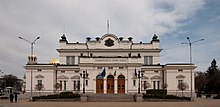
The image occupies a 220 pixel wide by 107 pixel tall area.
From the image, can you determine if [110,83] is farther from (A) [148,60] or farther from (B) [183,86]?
(B) [183,86]

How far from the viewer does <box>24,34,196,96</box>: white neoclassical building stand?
69188 mm

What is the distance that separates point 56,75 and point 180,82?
27.0 meters

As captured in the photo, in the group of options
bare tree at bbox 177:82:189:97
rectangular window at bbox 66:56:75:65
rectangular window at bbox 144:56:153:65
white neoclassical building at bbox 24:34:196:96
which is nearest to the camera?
white neoclassical building at bbox 24:34:196:96

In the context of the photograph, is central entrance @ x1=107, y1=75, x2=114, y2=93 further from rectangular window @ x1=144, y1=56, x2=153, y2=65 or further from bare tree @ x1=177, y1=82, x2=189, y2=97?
bare tree @ x1=177, y1=82, x2=189, y2=97

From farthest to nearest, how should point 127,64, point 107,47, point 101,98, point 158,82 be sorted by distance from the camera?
1. point 107,47
2. point 158,82
3. point 127,64
4. point 101,98

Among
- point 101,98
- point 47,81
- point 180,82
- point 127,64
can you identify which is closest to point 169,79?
point 180,82

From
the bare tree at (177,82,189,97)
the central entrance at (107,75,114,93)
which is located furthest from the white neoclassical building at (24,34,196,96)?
the bare tree at (177,82,189,97)

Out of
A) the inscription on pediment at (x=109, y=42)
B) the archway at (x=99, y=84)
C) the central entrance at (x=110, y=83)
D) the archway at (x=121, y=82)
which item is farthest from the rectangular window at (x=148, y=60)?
the archway at (x=99, y=84)

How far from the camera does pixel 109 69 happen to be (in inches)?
2741

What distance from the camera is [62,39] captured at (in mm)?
80875

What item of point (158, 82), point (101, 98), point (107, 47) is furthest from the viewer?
point (107, 47)

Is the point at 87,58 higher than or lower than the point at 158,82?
higher

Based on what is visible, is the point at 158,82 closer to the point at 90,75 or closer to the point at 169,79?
the point at 169,79

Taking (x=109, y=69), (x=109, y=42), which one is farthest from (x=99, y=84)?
(x=109, y=42)
